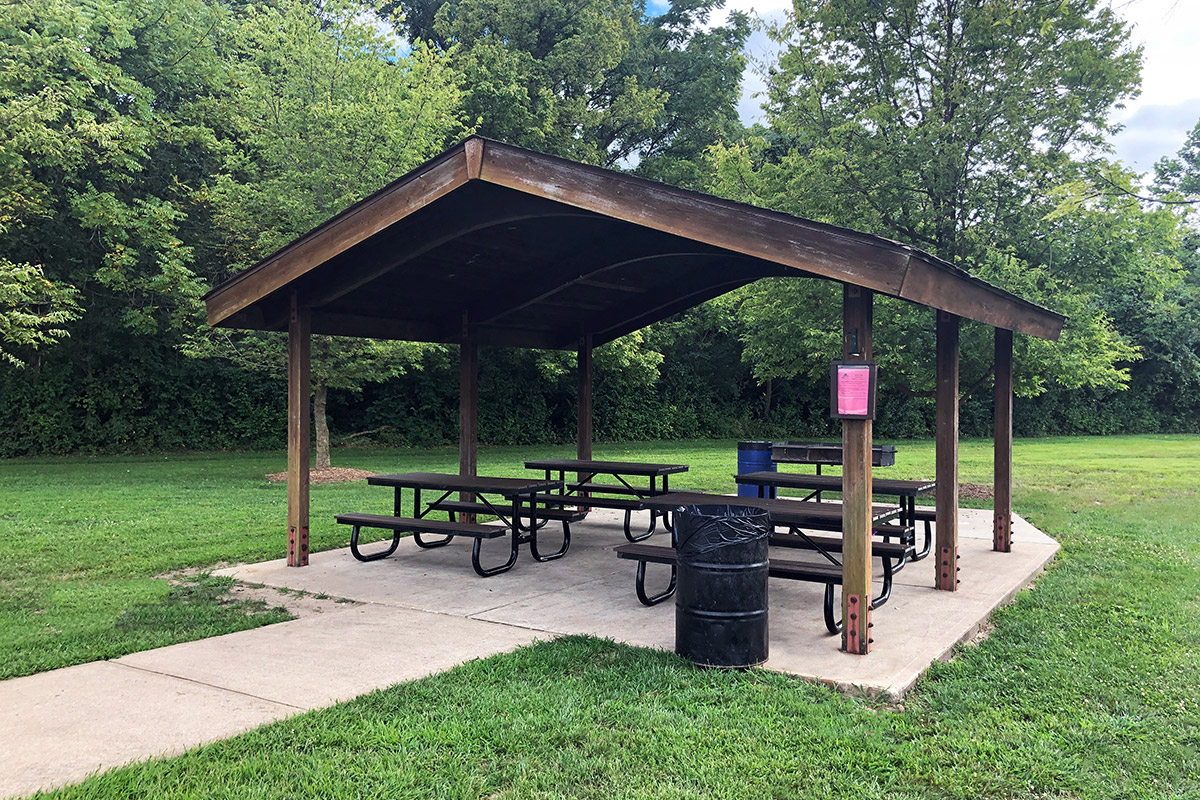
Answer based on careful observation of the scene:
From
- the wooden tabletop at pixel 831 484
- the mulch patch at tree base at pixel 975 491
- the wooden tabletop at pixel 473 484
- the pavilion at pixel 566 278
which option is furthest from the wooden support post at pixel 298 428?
the mulch patch at tree base at pixel 975 491

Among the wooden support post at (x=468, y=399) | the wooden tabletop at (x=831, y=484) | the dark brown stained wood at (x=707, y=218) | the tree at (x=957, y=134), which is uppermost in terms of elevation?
the tree at (x=957, y=134)

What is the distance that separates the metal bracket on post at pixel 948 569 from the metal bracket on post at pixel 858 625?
194 centimetres

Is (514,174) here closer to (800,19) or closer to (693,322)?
(800,19)

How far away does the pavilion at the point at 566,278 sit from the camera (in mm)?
4941

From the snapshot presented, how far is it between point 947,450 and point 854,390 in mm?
2103

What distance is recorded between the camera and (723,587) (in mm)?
4520

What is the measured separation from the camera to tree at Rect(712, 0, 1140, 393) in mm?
11445

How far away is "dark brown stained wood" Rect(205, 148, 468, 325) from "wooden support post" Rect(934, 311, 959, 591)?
378 centimetres

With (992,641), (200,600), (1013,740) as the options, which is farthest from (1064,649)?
(200,600)

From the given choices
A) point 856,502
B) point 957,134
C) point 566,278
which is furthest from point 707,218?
point 957,134

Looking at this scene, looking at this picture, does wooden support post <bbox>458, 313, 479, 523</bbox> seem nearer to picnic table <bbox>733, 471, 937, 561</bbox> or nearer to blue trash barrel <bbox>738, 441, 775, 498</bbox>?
picnic table <bbox>733, 471, 937, 561</bbox>

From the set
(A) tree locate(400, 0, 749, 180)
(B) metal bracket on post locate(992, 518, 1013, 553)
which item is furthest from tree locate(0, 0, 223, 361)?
(B) metal bracket on post locate(992, 518, 1013, 553)

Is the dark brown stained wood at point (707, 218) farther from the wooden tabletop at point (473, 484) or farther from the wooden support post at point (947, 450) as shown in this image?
the wooden tabletop at point (473, 484)

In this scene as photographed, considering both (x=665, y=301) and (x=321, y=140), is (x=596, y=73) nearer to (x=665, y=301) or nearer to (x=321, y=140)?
(x=321, y=140)
